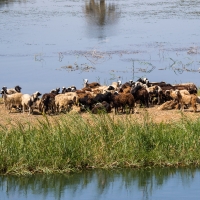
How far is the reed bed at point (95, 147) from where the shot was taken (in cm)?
1266

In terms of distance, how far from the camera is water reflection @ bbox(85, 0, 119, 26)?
4252cm

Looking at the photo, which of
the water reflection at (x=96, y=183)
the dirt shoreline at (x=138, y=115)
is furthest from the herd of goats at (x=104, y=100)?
the water reflection at (x=96, y=183)

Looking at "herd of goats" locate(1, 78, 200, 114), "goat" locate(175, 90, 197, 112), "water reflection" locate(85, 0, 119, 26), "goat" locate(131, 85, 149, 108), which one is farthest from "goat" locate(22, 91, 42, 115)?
"water reflection" locate(85, 0, 119, 26)

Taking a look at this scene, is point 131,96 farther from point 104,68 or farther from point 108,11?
point 108,11

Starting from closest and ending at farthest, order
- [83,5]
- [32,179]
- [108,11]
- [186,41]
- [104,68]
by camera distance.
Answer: [32,179] → [104,68] → [186,41] → [108,11] → [83,5]

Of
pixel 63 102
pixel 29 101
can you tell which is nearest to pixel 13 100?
pixel 29 101

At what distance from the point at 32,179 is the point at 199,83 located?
40.0 feet

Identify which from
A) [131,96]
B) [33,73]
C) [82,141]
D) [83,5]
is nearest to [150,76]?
[33,73]

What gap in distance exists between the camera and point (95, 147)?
1307cm

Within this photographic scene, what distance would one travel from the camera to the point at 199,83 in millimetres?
23531

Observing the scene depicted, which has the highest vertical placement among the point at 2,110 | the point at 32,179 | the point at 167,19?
the point at 167,19

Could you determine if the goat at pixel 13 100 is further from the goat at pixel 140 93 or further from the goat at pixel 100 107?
the goat at pixel 140 93

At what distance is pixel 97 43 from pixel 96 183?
20.9 metres

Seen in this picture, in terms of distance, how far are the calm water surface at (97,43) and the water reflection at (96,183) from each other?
10.2 meters
